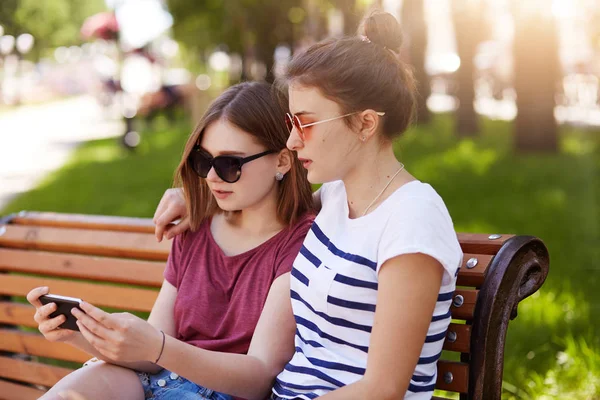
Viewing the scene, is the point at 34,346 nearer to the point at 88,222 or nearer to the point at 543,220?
the point at 88,222

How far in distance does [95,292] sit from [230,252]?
3.21ft

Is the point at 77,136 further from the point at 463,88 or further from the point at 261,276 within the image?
the point at 261,276

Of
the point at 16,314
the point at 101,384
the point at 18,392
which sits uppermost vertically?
the point at 101,384

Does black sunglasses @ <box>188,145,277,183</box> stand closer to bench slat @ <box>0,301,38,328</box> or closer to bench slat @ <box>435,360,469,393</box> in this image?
bench slat @ <box>435,360,469,393</box>

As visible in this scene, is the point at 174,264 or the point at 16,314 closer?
the point at 174,264

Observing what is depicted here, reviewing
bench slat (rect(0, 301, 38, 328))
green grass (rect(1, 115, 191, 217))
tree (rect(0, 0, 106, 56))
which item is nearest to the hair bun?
bench slat (rect(0, 301, 38, 328))

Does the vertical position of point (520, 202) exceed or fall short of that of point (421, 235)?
it falls short

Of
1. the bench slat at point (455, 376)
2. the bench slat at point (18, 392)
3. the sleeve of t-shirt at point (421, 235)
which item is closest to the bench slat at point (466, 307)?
the bench slat at point (455, 376)

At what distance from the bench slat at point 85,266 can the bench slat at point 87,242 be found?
32 millimetres

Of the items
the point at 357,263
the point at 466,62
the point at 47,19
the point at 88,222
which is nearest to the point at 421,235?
the point at 357,263

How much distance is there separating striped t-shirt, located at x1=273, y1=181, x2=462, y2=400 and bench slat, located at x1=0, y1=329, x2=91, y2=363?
1397mm

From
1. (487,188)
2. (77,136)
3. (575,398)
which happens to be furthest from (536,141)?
(77,136)

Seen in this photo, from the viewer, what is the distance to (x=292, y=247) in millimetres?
2725

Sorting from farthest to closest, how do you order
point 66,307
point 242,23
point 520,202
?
1. point 242,23
2. point 520,202
3. point 66,307
